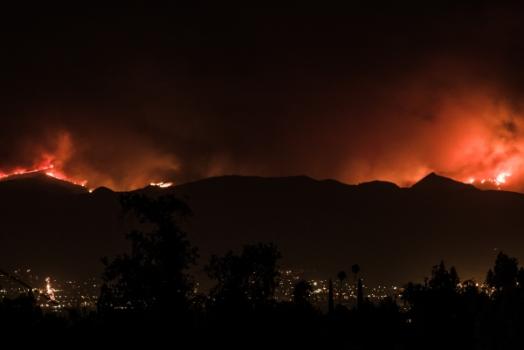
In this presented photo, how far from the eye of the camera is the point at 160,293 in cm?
2597

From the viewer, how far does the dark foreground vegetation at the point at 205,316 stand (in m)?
19.3

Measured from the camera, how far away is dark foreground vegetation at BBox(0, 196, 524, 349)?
761 inches

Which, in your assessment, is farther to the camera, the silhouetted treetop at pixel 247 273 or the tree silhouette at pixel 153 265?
the silhouetted treetop at pixel 247 273

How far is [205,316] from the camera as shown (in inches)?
949

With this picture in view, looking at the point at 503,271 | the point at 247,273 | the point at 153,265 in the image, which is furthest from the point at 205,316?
the point at 503,271

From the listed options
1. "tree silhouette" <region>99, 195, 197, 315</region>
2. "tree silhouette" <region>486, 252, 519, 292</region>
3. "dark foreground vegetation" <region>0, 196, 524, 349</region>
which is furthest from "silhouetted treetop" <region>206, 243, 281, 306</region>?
"tree silhouette" <region>486, 252, 519, 292</region>

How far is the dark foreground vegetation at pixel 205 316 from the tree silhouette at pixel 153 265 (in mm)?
38

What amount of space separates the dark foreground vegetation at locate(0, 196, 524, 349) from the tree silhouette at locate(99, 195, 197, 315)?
0.04 metres

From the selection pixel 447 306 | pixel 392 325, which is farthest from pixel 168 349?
pixel 392 325

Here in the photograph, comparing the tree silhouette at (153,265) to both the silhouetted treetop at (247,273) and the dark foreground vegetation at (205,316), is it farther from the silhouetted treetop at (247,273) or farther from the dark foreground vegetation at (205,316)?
the silhouetted treetop at (247,273)

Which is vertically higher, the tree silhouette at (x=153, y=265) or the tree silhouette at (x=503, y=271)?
the tree silhouette at (x=503, y=271)

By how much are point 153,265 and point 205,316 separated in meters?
3.54

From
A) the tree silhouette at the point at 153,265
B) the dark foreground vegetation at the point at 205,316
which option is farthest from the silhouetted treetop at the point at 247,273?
the tree silhouette at the point at 153,265

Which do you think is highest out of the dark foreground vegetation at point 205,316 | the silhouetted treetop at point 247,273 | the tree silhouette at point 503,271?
the tree silhouette at point 503,271
